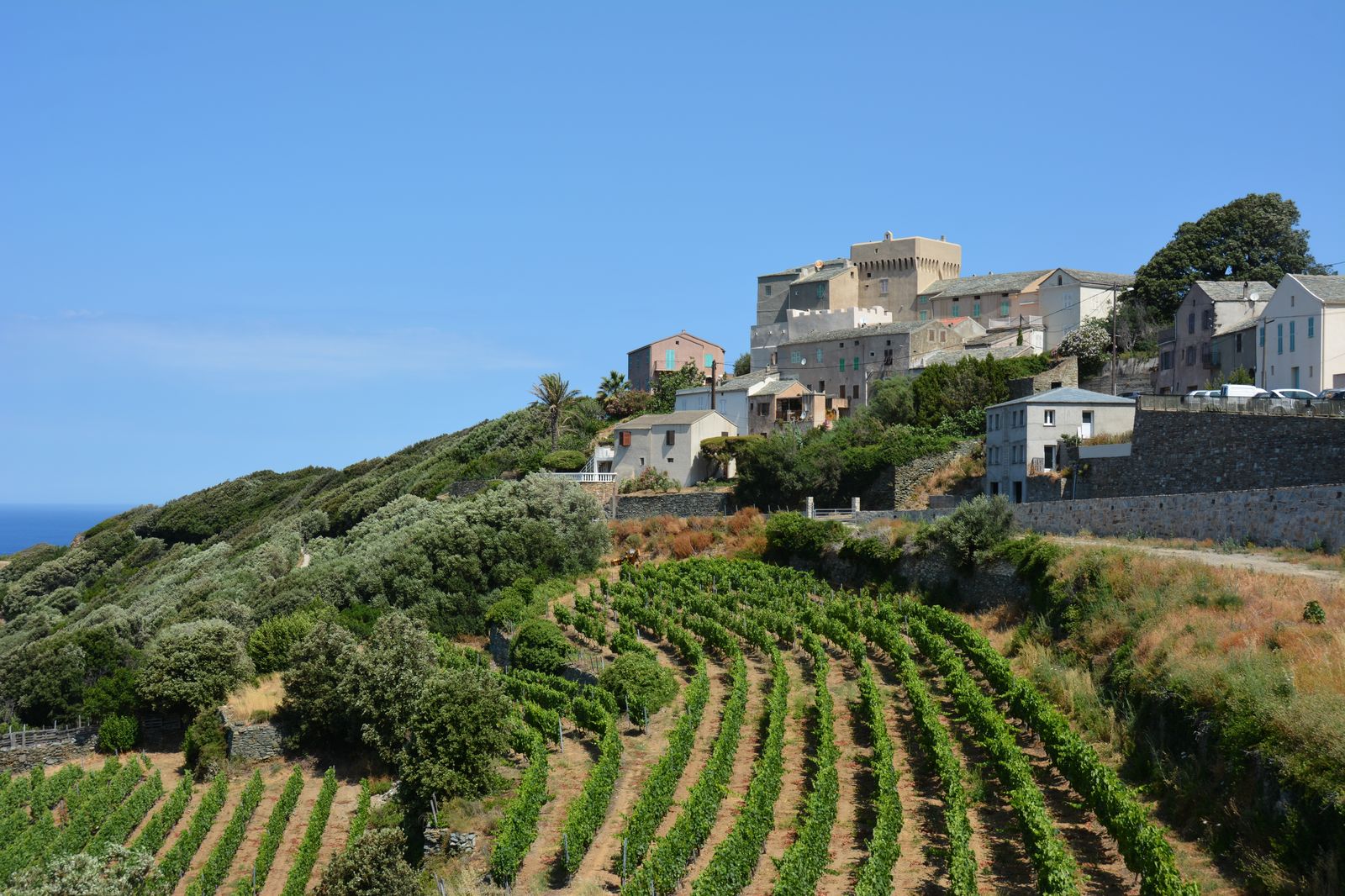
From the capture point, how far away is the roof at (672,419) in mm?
60000

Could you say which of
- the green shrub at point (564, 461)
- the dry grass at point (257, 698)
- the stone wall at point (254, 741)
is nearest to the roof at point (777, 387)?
the green shrub at point (564, 461)

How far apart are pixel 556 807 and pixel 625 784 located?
1.50 meters

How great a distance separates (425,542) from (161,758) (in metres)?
13.3

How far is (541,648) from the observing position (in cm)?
3625

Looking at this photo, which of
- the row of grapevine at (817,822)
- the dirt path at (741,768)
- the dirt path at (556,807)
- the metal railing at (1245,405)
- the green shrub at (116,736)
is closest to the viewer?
Answer: the row of grapevine at (817,822)

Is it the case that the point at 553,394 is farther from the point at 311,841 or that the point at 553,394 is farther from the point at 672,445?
the point at 311,841

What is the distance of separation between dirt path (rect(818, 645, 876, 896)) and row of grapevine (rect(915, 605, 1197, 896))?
326 cm

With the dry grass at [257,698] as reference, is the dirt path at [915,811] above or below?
above

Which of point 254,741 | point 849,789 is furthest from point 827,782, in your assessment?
point 254,741

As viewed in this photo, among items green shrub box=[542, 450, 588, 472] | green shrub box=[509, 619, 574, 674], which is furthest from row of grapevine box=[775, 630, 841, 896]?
green shrub box=[542, 450, 588, 472]

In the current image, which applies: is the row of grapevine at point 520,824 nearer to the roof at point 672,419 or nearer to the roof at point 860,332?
the roof at point 672,419

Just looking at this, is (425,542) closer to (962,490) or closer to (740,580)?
(740,580)

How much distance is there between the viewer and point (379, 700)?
31.9 m

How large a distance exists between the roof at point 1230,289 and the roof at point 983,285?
15.3m
